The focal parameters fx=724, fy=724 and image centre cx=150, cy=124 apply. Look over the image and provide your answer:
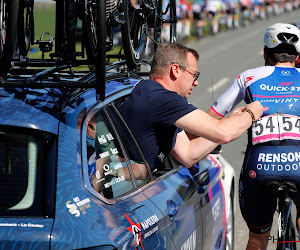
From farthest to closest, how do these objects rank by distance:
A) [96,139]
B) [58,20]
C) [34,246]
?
Result: [58,20]
[96,139]
[34,246]

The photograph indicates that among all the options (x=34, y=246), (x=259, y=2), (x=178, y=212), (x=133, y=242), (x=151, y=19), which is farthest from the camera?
(x=259, y=2)

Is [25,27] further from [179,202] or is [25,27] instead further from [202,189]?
[179,202]

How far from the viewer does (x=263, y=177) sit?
17.0 ft

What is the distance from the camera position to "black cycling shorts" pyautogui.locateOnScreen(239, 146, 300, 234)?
5141 mm

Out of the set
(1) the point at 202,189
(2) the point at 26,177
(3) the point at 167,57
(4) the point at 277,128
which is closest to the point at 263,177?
(4) the point at 277,128

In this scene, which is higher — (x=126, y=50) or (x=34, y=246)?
(x=126, y=50)

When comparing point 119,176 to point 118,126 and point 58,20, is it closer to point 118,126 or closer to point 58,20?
point 118,126

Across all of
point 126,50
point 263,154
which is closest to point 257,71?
point 263,154

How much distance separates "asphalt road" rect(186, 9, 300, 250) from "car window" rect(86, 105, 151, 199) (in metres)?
1.84

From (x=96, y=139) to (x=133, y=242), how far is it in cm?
69

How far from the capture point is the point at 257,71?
528 centimetres

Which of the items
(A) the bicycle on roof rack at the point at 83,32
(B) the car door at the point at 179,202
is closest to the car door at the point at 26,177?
(A) the bicycle on roof rack at the point at 83,32

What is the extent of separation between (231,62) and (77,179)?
Answer: 22.9 meters

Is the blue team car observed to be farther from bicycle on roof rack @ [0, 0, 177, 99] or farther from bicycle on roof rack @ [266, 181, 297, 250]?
bicycle on roof rack @ [266, 181, 297, 250]
